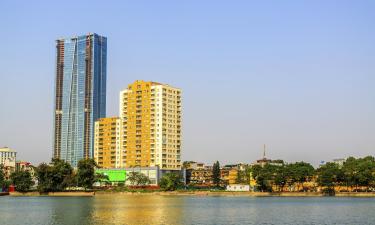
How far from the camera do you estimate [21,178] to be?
188500 millimetres

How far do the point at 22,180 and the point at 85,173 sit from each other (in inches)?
1203

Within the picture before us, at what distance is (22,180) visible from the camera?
620ft

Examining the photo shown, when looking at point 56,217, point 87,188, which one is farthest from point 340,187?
point 56,217

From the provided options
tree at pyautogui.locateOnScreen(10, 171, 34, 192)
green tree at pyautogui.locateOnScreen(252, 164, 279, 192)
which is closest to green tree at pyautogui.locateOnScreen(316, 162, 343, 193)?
green tree at pyautogui.locateOnScreen(252, 164, 279, 192)

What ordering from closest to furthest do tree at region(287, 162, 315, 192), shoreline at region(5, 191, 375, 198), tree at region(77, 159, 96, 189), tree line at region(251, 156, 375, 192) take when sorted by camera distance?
1. tree line at region(251, 156, 375, 192)
2. tree at region(77, 159, 96, 189)
3. shoreline at region(5, 191, 375, 198)
4. tree at region(287, 162, 315, 192)

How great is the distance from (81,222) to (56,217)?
10.9 metres

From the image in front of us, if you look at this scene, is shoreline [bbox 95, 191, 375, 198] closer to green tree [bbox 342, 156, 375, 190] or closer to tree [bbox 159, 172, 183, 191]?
tree [bbox 159, 172, 183, 191]

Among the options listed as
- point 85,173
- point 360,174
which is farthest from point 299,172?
point 85,173

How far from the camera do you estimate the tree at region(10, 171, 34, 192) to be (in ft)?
618

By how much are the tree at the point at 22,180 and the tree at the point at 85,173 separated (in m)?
25.4

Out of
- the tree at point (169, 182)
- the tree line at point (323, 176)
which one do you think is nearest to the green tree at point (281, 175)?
the tree line at point (323, 176)

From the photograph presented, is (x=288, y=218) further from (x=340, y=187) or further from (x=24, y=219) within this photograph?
(x=340, y=187)

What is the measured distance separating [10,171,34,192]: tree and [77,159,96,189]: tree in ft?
83.4

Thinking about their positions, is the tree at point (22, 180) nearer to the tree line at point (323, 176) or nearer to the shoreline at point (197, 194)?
the shoreline at point (197, 194)
